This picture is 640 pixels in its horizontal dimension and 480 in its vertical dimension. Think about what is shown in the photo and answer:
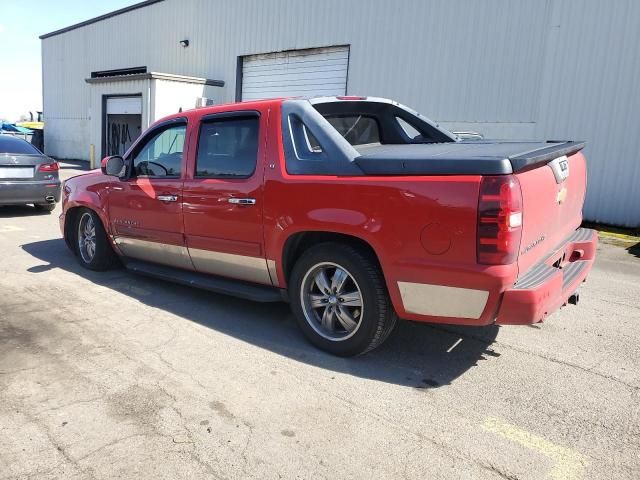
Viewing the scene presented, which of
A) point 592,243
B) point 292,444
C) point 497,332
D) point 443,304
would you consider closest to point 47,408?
point 292,444

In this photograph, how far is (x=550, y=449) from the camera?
2.72 m

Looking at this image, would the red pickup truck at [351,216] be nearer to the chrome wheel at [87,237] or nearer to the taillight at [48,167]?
the chrome wheel at [87,237]

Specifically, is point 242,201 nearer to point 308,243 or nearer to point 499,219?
point 308,243

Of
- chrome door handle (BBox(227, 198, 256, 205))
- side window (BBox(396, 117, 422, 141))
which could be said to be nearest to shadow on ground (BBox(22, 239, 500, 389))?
chrome door handle (BBox(227, 198, 256, 205))

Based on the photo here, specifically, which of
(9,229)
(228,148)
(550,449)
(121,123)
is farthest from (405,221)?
(121,123)

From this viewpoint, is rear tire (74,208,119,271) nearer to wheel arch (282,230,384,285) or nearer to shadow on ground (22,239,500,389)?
shadow on ground (22,239,500,389)

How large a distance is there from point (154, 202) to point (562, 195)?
350cm

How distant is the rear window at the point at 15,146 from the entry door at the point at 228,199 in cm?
618

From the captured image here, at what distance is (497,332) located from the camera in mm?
4383

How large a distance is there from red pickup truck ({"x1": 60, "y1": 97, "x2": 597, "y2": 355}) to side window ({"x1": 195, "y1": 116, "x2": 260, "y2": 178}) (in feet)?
0.04

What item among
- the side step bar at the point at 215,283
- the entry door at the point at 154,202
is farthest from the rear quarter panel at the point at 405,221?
the entry door at the point at 154,202

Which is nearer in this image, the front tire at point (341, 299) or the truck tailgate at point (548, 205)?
the truck tailgate at point (548, 205)

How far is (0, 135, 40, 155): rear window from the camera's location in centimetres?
920

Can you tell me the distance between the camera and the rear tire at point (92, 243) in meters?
5.90
